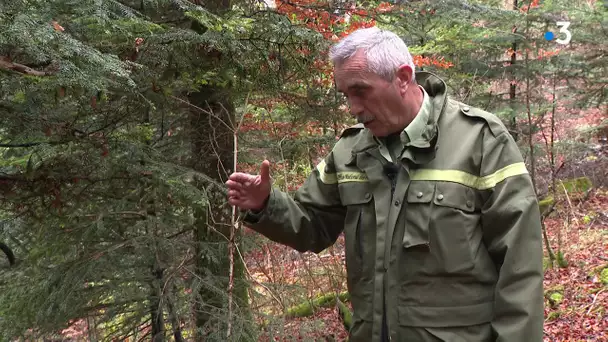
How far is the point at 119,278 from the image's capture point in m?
3.96

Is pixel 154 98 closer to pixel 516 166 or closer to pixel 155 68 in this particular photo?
pixel 155 68

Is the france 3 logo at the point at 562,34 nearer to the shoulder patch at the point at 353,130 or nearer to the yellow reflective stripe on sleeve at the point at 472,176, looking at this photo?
the shoulder patch at the point at 353,130

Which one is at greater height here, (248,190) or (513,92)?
(248,190)

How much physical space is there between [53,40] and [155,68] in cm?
177

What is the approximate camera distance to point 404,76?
2127 mm

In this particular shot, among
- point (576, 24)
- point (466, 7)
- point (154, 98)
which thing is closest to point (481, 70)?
point (576, 24)

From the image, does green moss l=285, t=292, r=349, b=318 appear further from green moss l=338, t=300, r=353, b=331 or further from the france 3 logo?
the france 3 logo

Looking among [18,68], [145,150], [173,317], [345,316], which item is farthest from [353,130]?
[345,316]

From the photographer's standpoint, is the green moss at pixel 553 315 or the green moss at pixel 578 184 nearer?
the green moss at pixel 553 315

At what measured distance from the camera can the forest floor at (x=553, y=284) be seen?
5246 millimetres

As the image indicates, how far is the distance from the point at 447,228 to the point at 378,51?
2.54 ft

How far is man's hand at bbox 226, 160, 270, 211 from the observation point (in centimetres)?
237

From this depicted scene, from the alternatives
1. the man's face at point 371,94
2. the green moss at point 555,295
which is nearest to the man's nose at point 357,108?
the man's face at point 371,94

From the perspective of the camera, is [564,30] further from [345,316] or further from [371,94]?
[371,94]
